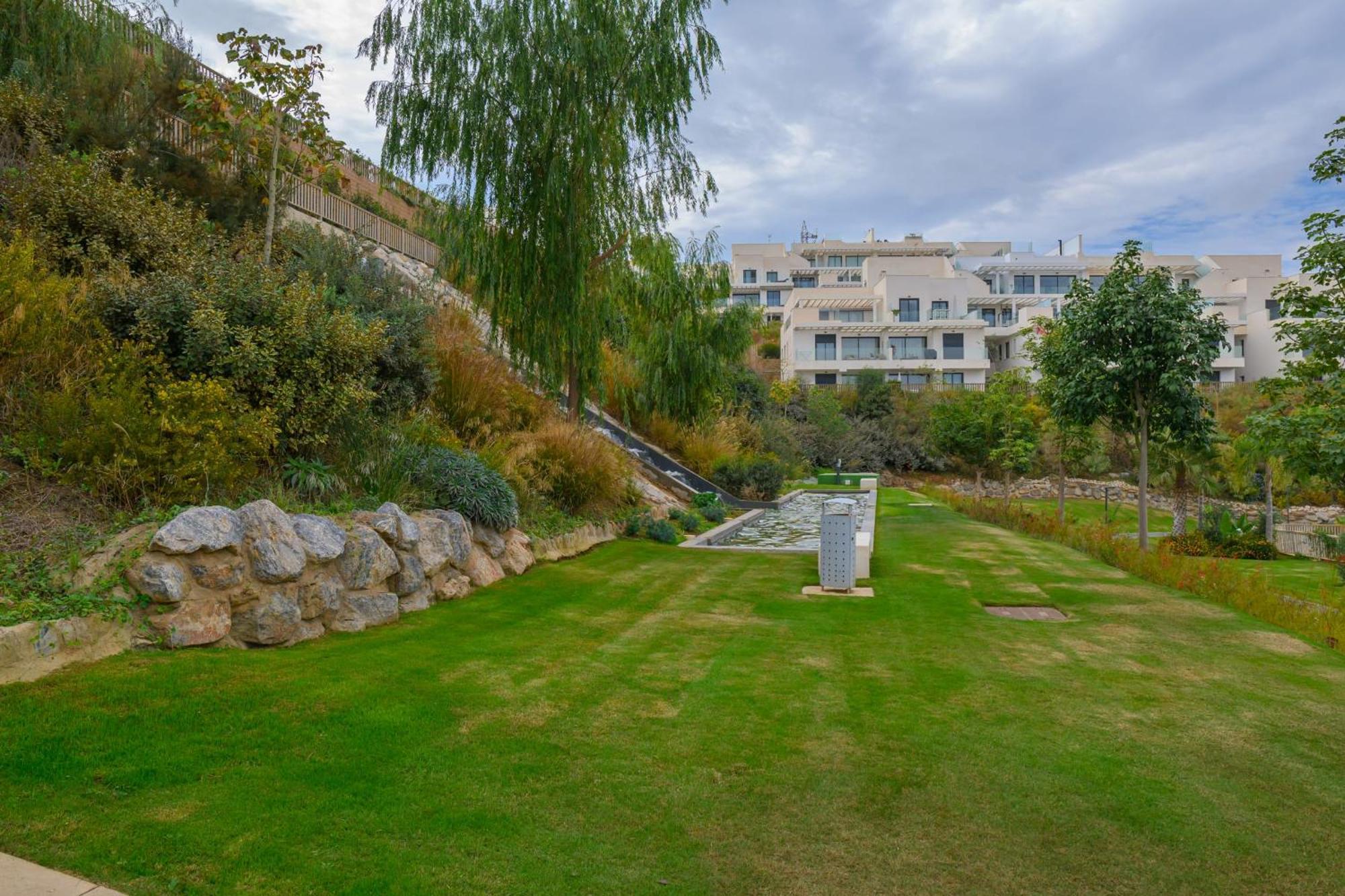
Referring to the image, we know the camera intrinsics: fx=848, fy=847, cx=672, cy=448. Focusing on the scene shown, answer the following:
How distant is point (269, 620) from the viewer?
5.66m

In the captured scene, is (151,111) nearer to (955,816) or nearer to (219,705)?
(219,705)

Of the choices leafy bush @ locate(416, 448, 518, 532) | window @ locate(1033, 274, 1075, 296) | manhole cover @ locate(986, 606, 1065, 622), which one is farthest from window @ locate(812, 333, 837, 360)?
leafy bush @ locate(416, 448, 518, 532)

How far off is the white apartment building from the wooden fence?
92.6 feet

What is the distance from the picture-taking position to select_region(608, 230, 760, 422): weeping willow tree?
21.4m

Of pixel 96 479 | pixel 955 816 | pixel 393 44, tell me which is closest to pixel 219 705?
pixel 96 479

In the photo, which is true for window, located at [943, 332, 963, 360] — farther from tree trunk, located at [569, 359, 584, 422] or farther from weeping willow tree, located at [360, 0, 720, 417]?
tree trunk, located at [569, 359, 584, 422]

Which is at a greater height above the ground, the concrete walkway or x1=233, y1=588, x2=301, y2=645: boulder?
x1=233, y1=588, x2=301, y2=645: boulder

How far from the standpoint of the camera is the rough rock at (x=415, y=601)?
7.04 metres

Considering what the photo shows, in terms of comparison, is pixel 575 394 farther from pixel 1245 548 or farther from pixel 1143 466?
pixel 1245 548

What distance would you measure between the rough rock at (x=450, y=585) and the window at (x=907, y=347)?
165 ft

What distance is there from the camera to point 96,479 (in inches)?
230

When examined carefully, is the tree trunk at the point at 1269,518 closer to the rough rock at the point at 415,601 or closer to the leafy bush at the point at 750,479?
the leafy bush at the point at 750,479

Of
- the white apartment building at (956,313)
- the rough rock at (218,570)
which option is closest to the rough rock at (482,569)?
the rough rock at (218,570)

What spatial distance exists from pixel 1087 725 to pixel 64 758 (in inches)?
207
